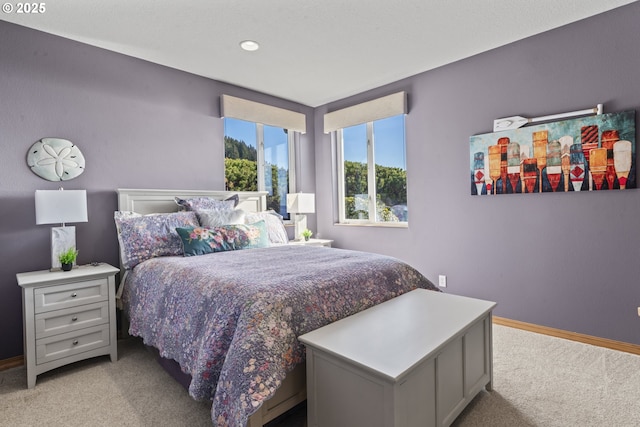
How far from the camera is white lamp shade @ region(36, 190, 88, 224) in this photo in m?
2.30

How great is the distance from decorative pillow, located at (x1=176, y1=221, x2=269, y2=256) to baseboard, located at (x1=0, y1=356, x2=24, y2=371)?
1.43 m

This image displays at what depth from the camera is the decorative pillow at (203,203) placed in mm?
3046

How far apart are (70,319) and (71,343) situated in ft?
0.54

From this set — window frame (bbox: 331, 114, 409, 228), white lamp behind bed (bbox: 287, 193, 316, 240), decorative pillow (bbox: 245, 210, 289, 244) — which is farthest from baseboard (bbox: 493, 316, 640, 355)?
white lamp behind bed (bbox: 287, 193, 316, 240)

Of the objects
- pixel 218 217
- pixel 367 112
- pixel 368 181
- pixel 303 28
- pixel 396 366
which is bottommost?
pixel 396 366

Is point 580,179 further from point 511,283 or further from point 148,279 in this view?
point 148,279

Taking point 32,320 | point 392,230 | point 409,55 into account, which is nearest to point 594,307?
point 392,230

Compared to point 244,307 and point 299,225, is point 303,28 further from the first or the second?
point 299,225

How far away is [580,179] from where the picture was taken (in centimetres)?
257

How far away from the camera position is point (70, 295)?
2.27 meters

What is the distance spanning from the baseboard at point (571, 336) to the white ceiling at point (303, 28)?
97.3 inches

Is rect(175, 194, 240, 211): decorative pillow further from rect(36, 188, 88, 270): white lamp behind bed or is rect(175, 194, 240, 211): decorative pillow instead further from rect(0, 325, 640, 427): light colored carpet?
rect(0, 325, 640, 427): light colored carpet

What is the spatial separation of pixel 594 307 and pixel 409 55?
2621 millimetres

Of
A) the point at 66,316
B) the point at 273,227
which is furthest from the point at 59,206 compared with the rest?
the point at 273,227
